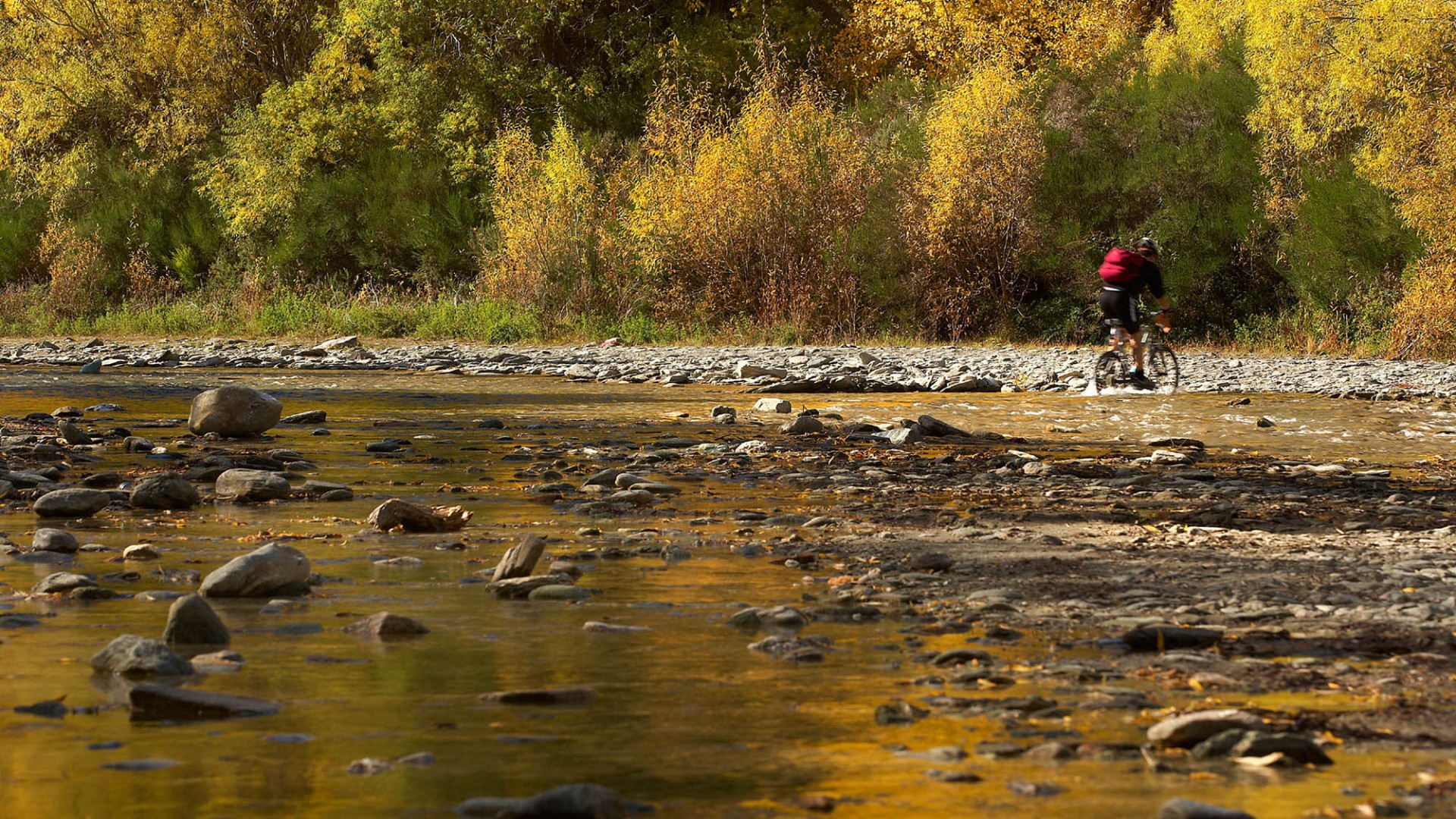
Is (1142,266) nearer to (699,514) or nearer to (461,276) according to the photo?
(699,514)

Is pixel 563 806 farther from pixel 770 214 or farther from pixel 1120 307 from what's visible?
pixel 770 214

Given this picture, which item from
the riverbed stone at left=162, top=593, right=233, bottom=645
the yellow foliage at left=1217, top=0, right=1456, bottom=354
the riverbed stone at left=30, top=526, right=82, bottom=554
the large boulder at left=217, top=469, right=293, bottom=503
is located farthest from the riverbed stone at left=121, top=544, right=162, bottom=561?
the yellow foliage at left=1217, top=0, right=1456, bottom=354

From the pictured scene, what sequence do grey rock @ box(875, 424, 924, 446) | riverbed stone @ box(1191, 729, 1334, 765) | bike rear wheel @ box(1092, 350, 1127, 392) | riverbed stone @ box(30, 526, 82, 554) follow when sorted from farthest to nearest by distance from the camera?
bike rear wheel @ box(1092, 350, 1127, 392), grey rock @ box(875, 424, 924, 446), riverbed stone @ box(30, 526, 82, 554), riverbed stone @ box(1191, 729, 1334, 765)

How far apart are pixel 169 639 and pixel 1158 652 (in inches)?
115

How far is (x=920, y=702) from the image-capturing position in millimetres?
4305

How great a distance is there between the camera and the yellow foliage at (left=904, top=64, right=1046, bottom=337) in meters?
28.8

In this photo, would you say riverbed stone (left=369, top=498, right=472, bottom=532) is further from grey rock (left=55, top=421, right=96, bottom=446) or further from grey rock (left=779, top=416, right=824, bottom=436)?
grey rock (left=779, top=416, right=824, bottom=436)

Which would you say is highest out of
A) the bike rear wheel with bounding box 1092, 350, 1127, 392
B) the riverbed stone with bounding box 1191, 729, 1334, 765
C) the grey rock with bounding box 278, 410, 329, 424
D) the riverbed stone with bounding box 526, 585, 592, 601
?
the riverbed stone with bounding box 1191, 729, 1334, 765

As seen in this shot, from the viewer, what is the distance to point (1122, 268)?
17.4 m

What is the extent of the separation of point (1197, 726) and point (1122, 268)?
14027mm

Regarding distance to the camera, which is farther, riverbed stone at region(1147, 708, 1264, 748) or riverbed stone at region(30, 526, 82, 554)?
riverbed stone at region(30, 526, 82, 554)

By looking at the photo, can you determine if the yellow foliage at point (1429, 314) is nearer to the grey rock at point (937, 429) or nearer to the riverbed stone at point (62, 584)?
the grey rock at point (937, 429)

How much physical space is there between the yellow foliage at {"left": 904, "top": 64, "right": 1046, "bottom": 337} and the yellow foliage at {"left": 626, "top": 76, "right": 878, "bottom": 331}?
4.33ft

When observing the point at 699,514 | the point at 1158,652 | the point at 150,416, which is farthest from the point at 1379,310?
the point at 1158,652
